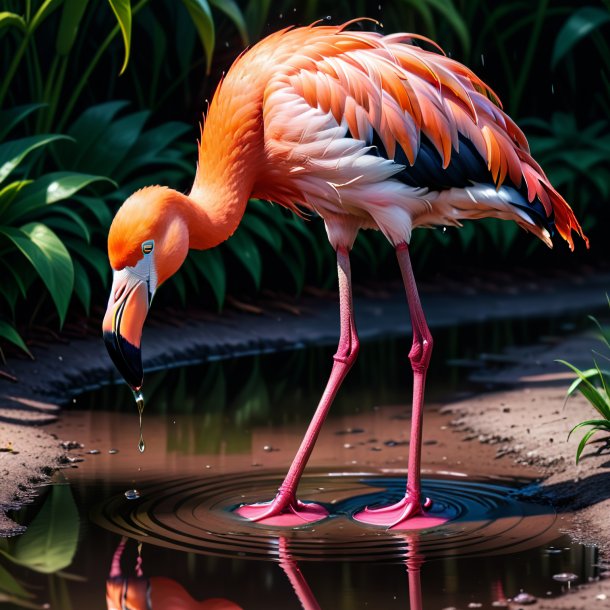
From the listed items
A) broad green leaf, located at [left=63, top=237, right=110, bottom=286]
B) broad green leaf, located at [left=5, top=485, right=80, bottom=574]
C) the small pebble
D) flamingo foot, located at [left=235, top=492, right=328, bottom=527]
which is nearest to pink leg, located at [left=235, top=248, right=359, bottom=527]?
flamingo foot, located at [left=235, top=492, right=328, bottom=527]

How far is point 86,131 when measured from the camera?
22.9ft

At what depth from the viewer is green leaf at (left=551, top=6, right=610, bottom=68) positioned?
862 cm

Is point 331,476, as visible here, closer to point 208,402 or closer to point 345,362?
point 345,362

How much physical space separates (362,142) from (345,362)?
82cm

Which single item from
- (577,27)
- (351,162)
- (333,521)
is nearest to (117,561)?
(333,521)

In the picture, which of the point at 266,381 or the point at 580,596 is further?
the point at 266,381

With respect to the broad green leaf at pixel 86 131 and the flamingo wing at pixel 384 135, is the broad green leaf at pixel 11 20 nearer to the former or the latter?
the broad green leaf at pixel 86 131

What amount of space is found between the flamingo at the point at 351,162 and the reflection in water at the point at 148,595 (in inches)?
25.4

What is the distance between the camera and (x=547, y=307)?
8.37 meters

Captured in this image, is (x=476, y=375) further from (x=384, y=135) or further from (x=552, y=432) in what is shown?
(x=384, y=135)

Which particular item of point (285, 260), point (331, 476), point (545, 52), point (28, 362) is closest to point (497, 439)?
point (331, 476)

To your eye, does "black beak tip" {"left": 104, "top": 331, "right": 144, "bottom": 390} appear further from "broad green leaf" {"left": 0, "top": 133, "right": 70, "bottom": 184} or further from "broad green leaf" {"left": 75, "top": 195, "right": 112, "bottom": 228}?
"broad green leaf" {"left": 75, "top": 195, "right": 112, "bottom": 228}

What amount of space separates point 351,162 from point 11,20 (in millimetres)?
2574

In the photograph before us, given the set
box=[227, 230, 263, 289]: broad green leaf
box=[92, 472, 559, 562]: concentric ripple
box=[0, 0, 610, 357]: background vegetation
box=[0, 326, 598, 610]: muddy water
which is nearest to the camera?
box=[0, 326, 598, 610]: muddy water
